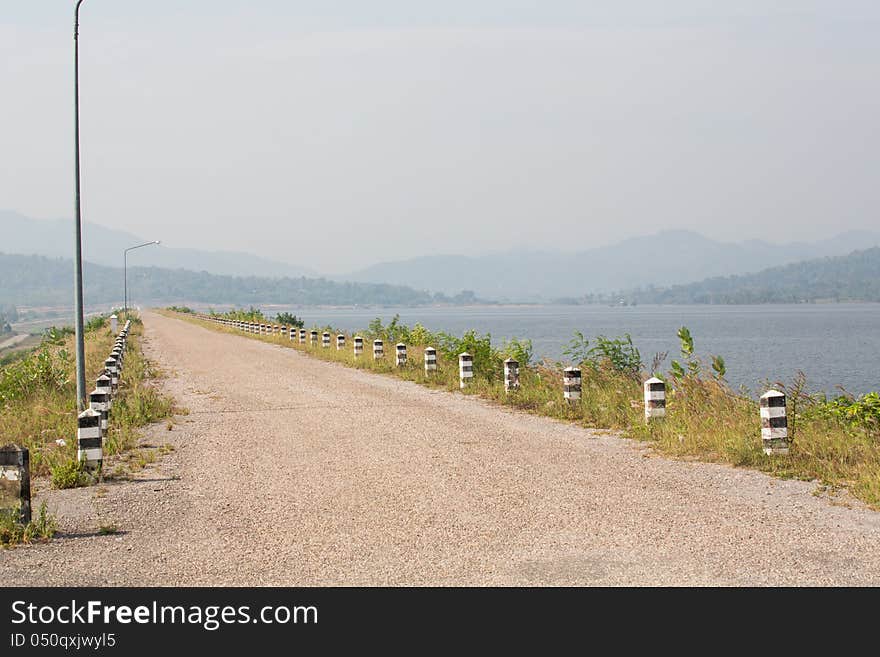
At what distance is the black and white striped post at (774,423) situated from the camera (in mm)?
11773

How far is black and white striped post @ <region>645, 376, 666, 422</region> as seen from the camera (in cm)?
1452

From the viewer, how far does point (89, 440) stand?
37.6ft

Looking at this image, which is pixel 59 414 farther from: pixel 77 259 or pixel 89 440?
pixel 89 440

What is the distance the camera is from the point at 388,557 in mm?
7598

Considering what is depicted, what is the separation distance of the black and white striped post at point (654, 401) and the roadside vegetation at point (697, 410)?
16cm

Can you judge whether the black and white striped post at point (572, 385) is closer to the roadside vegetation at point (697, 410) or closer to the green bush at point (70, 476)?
the roadside vegetation at point (697, 410)

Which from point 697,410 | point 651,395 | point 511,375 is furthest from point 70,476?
point 511,375

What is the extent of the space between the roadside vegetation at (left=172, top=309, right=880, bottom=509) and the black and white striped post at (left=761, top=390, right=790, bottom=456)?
5.8 inches

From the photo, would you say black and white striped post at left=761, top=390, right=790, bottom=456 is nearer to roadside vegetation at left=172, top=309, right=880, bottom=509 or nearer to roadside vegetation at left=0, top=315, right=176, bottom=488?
roadside vegetation at left=172, top=309, right=880, bottom=509

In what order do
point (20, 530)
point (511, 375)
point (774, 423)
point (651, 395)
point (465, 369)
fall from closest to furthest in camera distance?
point (20, 530) → point (774, 423) → point (651, 395) → point (511, 375) → point (465, 369)

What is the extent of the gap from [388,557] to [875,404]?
31.6ft

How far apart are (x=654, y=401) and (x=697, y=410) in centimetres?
101

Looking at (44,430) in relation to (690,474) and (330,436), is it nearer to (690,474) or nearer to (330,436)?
(330,436)
